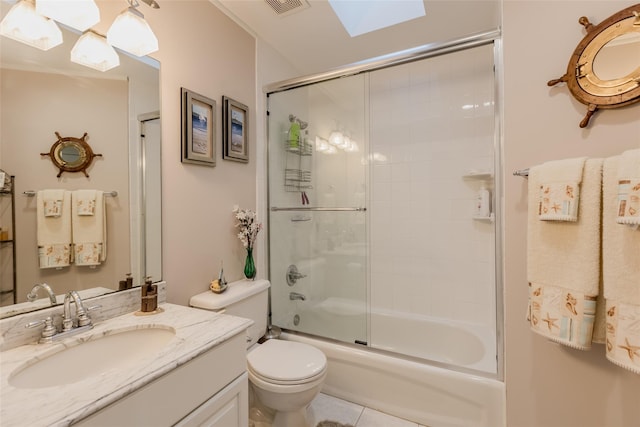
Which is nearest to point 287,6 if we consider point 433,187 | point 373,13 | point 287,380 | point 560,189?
point 373,13

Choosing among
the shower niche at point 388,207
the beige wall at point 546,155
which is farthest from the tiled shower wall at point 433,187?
the beige wall at point 546,155

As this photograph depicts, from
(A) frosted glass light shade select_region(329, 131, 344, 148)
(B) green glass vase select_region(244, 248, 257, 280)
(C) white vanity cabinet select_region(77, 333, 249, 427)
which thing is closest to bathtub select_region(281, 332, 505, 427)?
(B) green glass vase select_region(244, 248, 257, 280)

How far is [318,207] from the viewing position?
2.35 m

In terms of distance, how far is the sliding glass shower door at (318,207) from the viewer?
7.17ft

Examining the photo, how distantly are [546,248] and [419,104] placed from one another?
1.58 m

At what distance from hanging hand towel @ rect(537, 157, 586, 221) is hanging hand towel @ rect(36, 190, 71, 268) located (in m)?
1.88

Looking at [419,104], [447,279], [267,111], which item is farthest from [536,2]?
[447,279]

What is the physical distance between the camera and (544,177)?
3.77 feet

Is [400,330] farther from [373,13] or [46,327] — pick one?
[373,13]

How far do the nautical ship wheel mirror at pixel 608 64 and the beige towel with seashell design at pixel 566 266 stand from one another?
279 mm

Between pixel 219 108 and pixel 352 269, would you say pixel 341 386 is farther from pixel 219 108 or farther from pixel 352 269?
pixel 219 108

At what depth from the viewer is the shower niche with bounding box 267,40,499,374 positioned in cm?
213

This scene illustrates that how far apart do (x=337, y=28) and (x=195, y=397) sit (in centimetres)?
223

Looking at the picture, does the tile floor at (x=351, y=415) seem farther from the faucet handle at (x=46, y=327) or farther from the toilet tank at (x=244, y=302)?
the faucet handle at (x=46, y=327)
